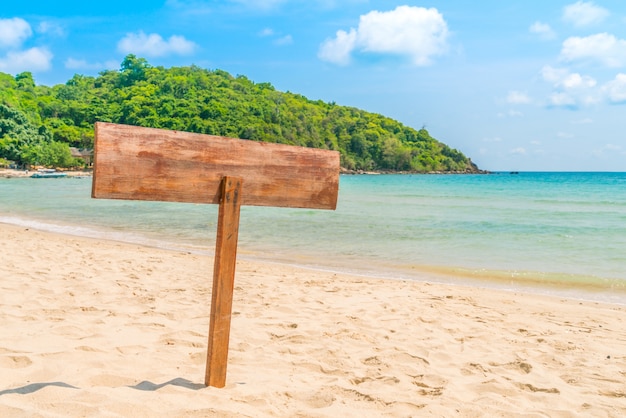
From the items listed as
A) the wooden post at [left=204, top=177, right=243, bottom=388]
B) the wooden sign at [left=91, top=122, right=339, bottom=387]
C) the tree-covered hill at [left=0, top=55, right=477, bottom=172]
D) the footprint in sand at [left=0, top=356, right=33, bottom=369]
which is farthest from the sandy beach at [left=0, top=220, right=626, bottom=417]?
the tree-covered hill at [left=0, top=55, right=477, bottom=172]

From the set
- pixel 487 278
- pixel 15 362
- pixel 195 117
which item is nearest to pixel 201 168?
pixel 15 362

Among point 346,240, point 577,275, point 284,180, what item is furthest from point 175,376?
point 346,240

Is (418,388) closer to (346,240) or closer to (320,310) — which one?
(320,310)

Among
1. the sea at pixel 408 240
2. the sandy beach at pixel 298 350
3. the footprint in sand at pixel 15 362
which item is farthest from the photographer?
the sea at pixel 408 240

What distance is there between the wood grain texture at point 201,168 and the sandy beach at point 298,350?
123 cm

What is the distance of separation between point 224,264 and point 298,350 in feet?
5.29

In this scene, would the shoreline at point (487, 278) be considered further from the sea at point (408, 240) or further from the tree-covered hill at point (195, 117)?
the tree-covered hill at point (195, 117)

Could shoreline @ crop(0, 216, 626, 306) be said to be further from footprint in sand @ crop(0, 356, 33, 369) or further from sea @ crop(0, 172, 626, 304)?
footprint in sand @ crop(0, 356, 33, 369)

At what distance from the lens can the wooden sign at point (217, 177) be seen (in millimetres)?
2715

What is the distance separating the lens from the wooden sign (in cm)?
271

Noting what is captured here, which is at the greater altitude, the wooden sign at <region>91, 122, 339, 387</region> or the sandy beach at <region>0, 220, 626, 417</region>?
the wooden sign at <region>91, 122, 339, 387</region>

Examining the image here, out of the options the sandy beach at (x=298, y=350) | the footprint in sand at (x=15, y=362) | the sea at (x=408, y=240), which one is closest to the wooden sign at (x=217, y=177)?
the sandy beach at (x=298, y=350)

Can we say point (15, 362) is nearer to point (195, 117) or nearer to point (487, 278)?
point (487, 278)

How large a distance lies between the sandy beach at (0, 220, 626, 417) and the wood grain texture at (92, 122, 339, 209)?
4.02ft
